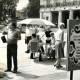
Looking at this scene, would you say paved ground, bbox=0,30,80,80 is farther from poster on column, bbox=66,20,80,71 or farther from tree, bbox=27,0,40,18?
A: tree, bbox=27,0,40,18

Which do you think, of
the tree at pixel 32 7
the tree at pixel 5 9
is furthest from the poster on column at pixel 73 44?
the tree at pixel 32 7

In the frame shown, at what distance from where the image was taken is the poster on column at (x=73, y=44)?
5.21 meters

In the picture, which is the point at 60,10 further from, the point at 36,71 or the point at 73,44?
the point at 73,44

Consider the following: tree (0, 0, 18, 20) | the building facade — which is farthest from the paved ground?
the building facade

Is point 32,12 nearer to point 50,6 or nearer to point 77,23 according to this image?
point 50,6

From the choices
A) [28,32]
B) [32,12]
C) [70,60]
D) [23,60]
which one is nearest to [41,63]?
[23,60]

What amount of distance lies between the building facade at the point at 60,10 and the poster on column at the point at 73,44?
185ft

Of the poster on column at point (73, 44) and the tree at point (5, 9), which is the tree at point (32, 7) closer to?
the tree at point (5, 9)

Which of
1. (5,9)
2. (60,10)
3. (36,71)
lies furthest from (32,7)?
(36,71)

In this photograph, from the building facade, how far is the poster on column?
56.3 meters

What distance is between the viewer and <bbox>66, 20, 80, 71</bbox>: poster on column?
5207mm

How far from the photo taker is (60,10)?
6725 cm

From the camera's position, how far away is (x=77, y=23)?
17.3 ft

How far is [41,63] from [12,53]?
259 cm
